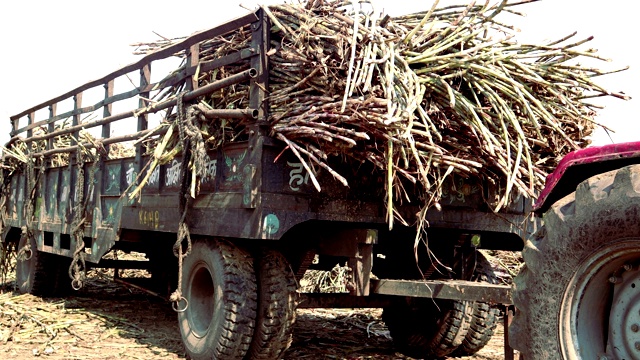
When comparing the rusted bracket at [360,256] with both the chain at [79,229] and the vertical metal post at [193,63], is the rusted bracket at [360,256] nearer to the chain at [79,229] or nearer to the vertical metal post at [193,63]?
the vertical metal post at [193,63]

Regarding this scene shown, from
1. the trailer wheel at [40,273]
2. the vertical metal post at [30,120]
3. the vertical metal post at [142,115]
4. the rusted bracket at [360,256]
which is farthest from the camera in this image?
the vertical metal post at [30,120]

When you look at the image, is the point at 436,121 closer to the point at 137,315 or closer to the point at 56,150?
the point at 137,315

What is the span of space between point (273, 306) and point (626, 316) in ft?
9.06

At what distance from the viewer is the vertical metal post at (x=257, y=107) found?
4.84m

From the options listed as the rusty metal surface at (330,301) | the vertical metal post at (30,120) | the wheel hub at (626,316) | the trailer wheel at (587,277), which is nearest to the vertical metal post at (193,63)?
the rusty metal surface at (330,301)

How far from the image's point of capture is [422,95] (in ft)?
14.3

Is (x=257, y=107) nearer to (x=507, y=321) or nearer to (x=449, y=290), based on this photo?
(x=449, y=290)

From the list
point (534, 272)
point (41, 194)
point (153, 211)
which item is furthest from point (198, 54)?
point (41, 194)

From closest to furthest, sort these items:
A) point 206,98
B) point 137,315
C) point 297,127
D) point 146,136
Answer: point 297,127
point 206,98
point 146,136
point 137,315

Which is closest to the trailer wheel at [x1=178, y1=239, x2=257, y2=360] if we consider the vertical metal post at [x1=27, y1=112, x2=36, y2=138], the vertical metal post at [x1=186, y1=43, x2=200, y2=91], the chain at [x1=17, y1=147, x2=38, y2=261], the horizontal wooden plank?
the vertical metal post at [x1=186, y1=43, x2=200, y2=91]

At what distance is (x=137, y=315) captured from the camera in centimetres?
830

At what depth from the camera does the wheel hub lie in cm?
289

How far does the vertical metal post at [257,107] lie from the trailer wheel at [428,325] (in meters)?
1.88

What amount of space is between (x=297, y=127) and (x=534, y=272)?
195cm
